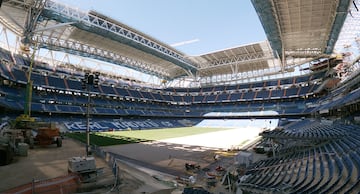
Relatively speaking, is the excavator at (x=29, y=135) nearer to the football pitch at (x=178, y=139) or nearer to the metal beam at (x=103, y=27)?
the football pitch at (x=178, y=139)

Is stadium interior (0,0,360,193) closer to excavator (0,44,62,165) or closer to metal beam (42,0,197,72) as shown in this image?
metal beam (42,0,197,72)

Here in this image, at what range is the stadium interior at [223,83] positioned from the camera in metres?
12.1

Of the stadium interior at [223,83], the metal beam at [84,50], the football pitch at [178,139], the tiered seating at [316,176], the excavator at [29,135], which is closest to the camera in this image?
the tiered seating at [316,176]

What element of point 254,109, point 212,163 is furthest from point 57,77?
point 254,109

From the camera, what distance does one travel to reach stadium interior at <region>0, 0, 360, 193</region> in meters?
12.1

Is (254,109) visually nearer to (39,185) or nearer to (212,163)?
(212,163)

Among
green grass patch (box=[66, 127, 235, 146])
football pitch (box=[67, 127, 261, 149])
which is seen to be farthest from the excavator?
football pitch (box=[67, 127, 261, 149])

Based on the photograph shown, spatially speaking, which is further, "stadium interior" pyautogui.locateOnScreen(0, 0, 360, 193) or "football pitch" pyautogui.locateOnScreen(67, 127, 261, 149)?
"football pitch" pyautogui.locateOnScreen(67, 127, 261, 149)

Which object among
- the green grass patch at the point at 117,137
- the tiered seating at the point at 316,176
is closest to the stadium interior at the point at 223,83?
the tiered seating at the point at 316,176

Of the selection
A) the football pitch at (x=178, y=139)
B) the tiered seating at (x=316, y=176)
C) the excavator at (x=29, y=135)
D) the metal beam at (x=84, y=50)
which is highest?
the metal beam at (x=84, y=50)

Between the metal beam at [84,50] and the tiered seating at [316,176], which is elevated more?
the metal beam at [84,50]

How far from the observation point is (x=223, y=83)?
267ft

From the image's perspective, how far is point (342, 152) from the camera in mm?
9594

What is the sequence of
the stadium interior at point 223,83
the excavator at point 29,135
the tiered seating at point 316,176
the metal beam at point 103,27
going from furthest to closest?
1. the metal beam at point 103,27
2. the excavator at point 29,135
3. the stadium interior at point 223,83
4. the tiered seating at point 316,176
